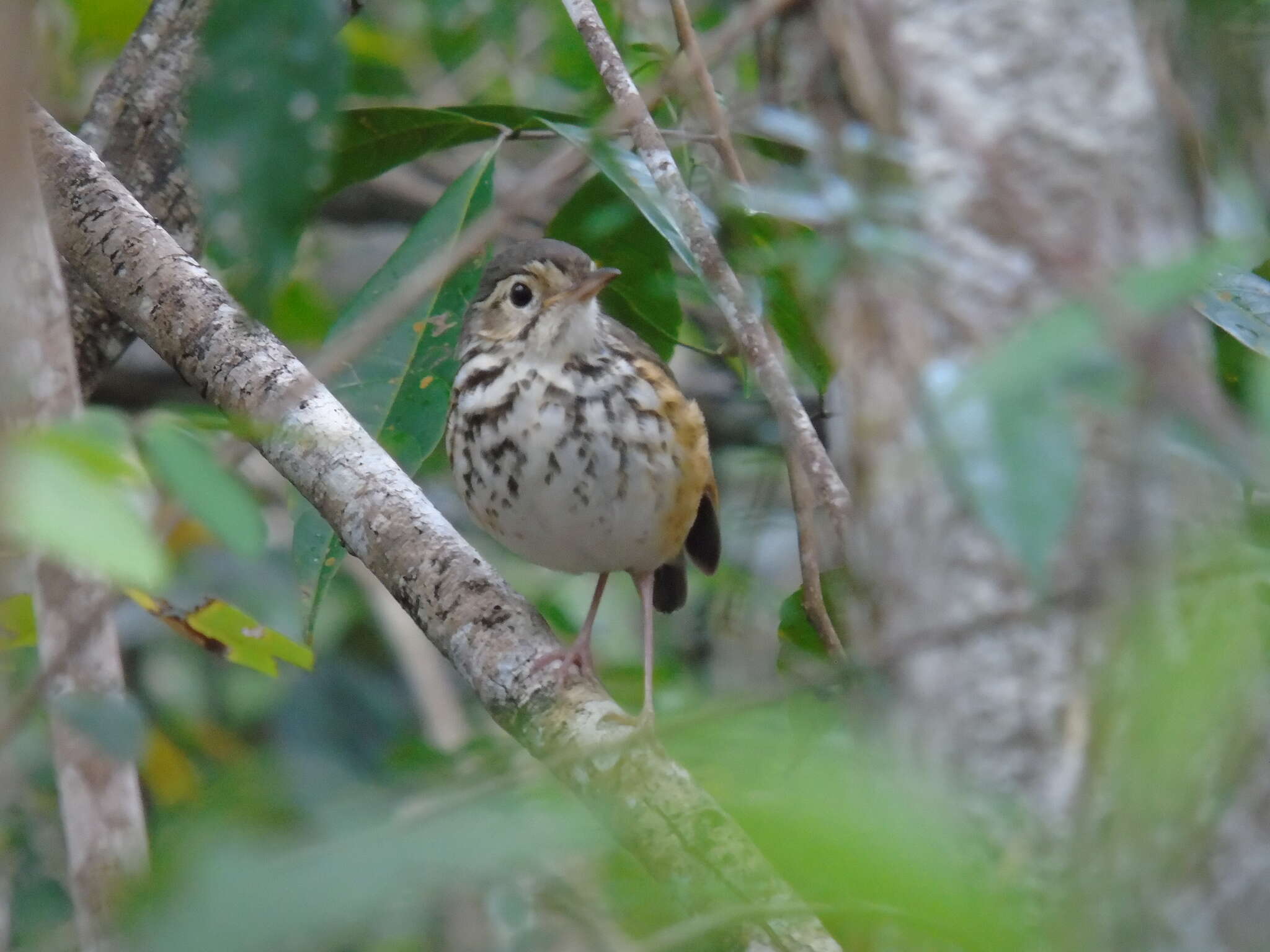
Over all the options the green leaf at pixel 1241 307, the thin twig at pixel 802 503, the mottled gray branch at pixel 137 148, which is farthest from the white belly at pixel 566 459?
the green leaf at pixel 1241 307

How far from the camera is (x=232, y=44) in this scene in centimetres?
123

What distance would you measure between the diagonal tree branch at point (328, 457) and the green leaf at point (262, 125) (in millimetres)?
1201

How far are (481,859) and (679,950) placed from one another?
0.53 metres

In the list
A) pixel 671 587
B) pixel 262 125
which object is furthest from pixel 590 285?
pixel 262 125

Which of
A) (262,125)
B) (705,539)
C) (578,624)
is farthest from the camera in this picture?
(578,624)

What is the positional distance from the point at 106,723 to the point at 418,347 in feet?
6.01

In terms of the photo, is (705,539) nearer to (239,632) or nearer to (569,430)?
(569,430)

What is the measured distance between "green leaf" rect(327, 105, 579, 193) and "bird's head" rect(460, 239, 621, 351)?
32cm

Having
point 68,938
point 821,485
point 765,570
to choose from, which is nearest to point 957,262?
point 765,570

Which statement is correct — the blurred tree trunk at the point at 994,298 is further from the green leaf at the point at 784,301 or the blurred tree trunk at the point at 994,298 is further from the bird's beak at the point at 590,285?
the bird's beak at the point at 590,285

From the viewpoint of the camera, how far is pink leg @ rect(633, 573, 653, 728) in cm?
343

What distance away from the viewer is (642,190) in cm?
276

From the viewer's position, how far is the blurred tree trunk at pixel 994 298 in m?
4.35

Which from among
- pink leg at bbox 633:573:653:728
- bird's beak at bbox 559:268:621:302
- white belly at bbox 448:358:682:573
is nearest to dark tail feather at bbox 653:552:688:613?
pink leg at bbox 633:573:653:728
